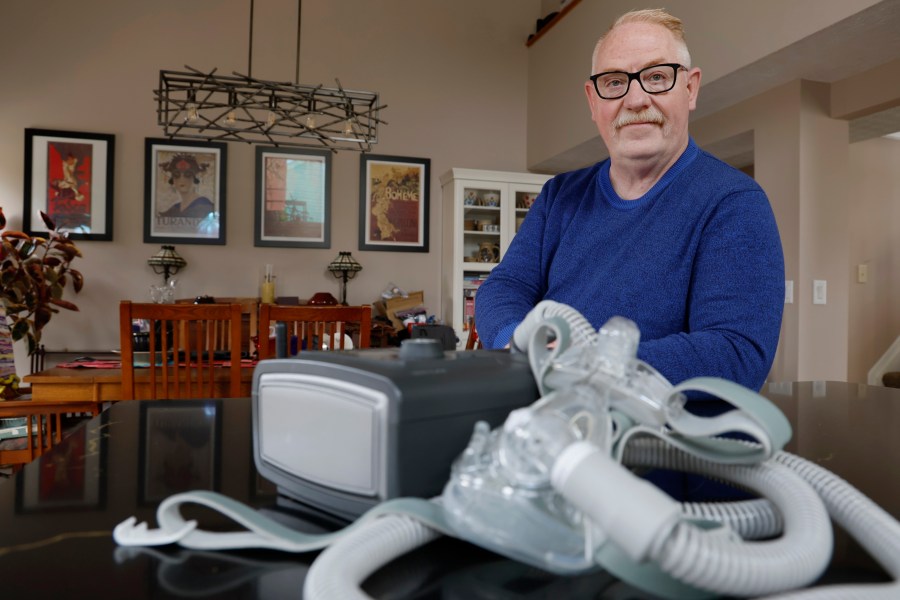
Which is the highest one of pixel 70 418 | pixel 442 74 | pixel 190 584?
pixel 442 74

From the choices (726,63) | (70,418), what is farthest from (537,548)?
(726,63)

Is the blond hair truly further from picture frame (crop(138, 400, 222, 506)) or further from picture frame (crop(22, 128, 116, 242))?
picture frame (crop(22, 128, 116, 242))

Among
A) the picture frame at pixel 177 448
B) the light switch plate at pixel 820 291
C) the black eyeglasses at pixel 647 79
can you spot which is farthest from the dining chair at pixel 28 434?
the light switch plate at pixel 820 291

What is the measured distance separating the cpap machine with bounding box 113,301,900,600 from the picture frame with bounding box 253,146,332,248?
163 inches

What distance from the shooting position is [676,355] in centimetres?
79

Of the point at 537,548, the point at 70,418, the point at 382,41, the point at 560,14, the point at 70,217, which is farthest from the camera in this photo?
the point at 382,41

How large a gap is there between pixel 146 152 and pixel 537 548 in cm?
464

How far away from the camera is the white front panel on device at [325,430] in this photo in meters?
0.42

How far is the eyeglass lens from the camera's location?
3.51 ft

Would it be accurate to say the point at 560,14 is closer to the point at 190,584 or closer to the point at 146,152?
the point at 146,152

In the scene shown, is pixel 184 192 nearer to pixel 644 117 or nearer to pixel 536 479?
pixel 644 117

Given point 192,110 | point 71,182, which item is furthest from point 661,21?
point 71,182

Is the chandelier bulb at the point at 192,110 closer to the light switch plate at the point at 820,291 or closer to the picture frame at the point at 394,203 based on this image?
the picture frame at the point at 394,203

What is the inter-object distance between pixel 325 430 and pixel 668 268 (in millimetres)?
767
